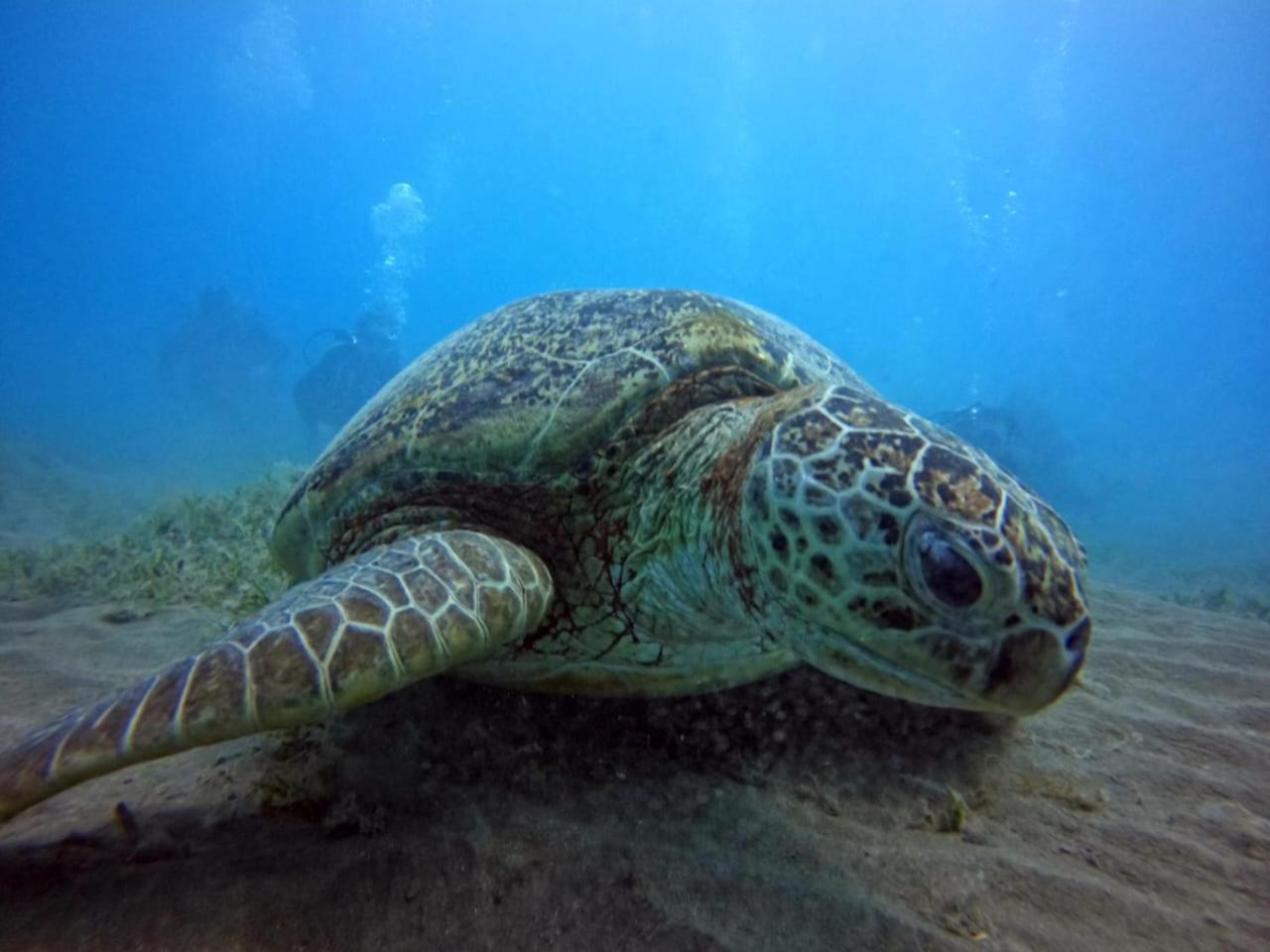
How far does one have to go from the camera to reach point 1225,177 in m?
74.4

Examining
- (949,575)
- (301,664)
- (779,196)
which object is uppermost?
(779,196)

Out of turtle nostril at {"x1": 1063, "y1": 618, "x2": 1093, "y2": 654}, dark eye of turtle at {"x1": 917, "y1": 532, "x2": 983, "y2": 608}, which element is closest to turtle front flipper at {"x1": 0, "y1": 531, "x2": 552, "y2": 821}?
dark eye of turtle at {"x1": 917, "y1": 532, "x2": 983, "y2": 608}

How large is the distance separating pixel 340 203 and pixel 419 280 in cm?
1814

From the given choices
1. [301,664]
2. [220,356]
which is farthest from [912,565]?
[220,356]

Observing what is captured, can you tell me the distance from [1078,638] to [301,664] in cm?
199

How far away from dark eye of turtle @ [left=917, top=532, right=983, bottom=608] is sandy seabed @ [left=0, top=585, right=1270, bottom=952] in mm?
886

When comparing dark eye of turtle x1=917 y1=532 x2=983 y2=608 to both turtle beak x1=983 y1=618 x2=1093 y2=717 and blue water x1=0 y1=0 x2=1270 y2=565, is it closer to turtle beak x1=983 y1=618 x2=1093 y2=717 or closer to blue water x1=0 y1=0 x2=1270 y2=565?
turtle beak x1=983 y1=618 x2=1093 y2=717

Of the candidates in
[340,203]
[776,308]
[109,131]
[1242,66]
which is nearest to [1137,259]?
[1242,66]

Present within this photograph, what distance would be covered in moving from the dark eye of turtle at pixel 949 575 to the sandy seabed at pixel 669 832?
89 cm

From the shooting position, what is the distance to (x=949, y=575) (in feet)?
4.67

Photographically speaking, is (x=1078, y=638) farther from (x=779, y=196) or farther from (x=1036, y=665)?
(x=779, y=196)

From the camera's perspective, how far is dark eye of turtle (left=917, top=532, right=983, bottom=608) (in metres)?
1.41

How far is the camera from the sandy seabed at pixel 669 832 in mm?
1496

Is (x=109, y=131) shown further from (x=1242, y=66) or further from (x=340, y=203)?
(x=1242, y=66)
